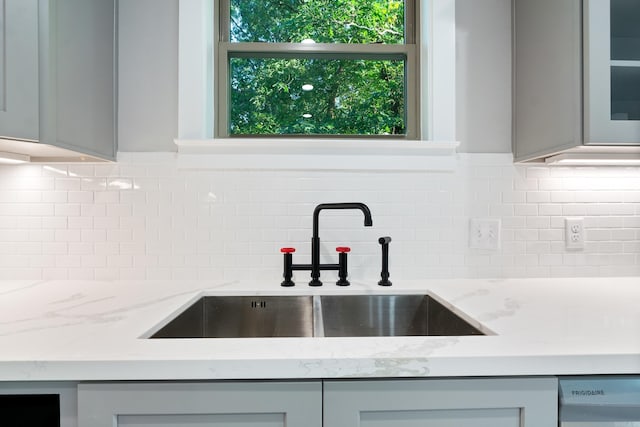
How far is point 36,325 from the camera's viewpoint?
852 mm

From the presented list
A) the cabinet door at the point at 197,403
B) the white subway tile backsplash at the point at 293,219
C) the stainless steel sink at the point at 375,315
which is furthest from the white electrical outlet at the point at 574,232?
the cabinet door at the point at 197,403

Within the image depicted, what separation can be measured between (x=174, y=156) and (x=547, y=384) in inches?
51.2

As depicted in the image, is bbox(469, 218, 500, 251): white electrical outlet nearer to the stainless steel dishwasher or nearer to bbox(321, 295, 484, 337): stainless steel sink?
bbox(321, 295, 484, 337): stainless steel sink

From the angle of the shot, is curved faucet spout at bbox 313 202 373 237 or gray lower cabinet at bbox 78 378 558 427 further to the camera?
curved faucet spout at bbox 313 202 373 237

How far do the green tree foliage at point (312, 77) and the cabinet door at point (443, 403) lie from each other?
1039 mm

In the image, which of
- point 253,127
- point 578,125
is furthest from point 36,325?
point 578,125

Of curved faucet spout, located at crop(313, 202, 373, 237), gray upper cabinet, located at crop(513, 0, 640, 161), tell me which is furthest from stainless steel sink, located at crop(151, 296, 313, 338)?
gray upper cabinet, located at crop(513, 0, 640, 161)

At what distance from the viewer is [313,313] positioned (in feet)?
3.93

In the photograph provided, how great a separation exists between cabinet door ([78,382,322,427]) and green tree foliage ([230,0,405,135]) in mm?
1034

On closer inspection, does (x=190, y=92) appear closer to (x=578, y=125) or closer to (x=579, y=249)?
(x=578, y=125)

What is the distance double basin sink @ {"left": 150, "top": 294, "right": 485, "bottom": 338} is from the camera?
3.98 feet

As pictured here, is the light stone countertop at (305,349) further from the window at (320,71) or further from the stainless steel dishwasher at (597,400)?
the window at (320,71)

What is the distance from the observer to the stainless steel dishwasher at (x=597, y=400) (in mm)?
717

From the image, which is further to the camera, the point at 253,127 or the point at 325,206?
the point at 253,127
